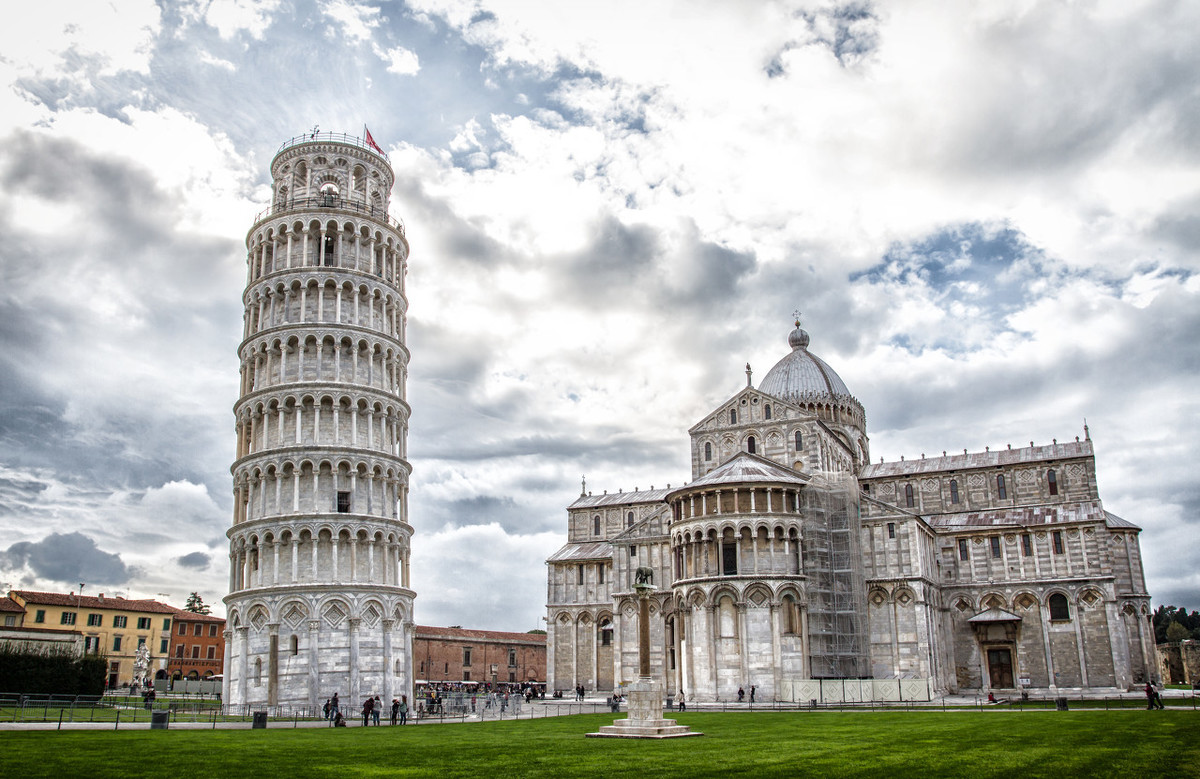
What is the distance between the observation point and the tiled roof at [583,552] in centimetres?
7312

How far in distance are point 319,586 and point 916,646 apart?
34416mm

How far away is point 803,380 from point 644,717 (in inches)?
1971

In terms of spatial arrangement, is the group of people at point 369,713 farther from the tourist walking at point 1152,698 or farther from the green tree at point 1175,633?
the green tree at point 1175,633

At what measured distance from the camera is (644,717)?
28.6 meters

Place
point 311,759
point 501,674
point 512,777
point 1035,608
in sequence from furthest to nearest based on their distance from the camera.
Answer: point 501,674
point 1035,608
point 311,759
point 512,777

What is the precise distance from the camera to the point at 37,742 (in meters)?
24.2

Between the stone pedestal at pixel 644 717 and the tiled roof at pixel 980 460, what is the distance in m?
Result: 47.8

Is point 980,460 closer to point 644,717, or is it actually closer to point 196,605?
point 644,717

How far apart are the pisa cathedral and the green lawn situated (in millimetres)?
20885

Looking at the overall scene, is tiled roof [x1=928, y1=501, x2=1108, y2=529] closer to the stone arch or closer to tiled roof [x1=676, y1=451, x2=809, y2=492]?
the stone arch

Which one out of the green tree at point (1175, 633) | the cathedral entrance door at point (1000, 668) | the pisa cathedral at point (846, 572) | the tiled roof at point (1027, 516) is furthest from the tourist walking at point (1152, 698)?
the green tree at point (1175, 633)

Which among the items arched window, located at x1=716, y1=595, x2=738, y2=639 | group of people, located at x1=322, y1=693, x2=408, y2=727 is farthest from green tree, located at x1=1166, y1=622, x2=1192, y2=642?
group of people, located at x1=322, y1=693, x2=408, y2=727

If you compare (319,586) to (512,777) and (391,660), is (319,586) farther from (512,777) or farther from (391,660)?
(512,777)

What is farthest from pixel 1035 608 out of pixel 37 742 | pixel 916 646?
pixel 37 742
